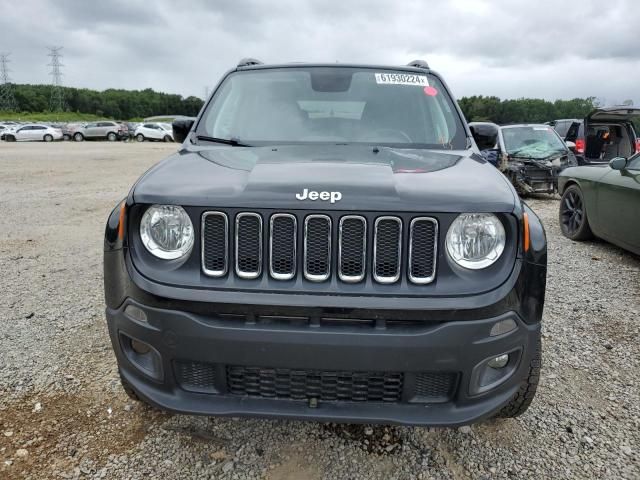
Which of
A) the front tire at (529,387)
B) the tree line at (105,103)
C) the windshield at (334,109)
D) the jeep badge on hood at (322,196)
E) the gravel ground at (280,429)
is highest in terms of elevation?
the tree line at (105,103)

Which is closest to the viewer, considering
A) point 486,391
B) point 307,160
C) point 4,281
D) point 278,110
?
point 486,391

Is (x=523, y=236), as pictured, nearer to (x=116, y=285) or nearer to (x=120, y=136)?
(x=116, y=285)

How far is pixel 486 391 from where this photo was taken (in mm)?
1984

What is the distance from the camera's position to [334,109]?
3.18 meters

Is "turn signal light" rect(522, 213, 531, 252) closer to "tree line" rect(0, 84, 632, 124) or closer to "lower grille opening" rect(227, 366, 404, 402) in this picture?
"lower grille opening" rect(227, 366, 404, 402)

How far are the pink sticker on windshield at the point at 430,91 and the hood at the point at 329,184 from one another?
1015mm

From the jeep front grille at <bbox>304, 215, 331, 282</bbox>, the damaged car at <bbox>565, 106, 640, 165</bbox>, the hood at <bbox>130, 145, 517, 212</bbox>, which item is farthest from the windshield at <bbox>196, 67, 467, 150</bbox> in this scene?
the damaged car at <bbox>565, 106, 640, 165</bbox>

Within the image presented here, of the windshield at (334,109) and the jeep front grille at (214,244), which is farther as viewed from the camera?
the windshield at (334,109)

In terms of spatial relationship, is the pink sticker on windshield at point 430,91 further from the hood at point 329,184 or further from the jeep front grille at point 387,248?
the jeep front grille at point 387,248

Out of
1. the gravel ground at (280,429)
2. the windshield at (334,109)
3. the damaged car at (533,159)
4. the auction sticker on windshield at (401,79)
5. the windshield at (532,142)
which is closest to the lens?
the gravel ground at (280,429)

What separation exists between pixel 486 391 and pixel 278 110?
6.86ft

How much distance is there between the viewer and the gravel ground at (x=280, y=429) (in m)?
2.28

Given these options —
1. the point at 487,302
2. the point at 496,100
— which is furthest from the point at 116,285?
the point at 496,100

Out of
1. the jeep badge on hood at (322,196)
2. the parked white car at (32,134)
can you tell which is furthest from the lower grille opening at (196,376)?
the parked white car at (32,134)
